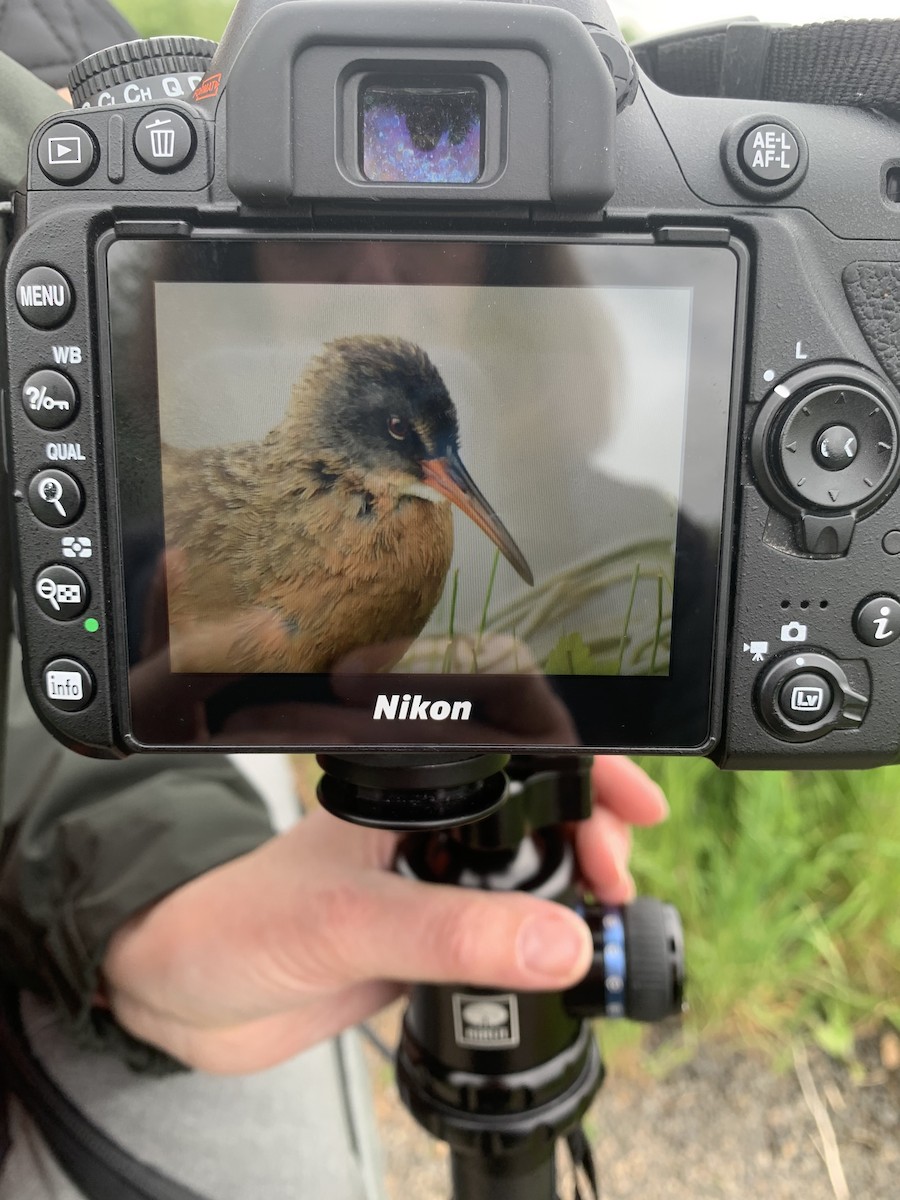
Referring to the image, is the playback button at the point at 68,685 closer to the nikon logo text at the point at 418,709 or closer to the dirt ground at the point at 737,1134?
the nikon logo text at the point at 418,709

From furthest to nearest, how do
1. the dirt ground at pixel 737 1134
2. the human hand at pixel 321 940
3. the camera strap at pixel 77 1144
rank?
the dirt ground at pixel 737 1134
the camera strap at pixel 77 1144
the human hand at pixel 321 940

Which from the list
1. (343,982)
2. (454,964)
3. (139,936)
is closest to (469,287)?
(454,964)

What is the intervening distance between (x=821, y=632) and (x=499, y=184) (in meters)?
0.29

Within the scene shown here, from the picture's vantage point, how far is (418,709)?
517mm

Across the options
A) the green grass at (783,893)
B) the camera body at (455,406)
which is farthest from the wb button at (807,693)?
the green grass at (783,893)

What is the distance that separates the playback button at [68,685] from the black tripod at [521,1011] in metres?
0.14

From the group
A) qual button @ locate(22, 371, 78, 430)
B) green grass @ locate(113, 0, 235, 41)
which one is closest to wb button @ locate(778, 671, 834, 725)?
qual button @ locate(22, 371, 78, 430)

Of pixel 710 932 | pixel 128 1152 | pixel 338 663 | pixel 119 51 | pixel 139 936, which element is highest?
pixel 119 51

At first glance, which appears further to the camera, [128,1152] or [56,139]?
[128,1152]

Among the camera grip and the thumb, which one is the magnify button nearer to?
the thumb

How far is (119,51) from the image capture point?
52cm

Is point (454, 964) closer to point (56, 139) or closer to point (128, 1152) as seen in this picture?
point (128, 1152)

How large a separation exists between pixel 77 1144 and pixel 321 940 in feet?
0.90

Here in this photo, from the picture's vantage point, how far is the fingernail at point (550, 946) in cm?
56
